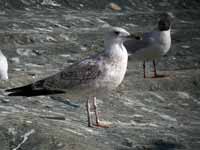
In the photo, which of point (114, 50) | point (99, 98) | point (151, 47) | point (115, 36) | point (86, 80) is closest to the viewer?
point (86, 80)

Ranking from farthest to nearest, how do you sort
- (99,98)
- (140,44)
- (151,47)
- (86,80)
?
(140,44) < (151,47) < (99,98) < (86,80)

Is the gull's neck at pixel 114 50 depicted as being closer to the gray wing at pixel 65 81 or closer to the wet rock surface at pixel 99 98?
the gray wing at pixel 65 81

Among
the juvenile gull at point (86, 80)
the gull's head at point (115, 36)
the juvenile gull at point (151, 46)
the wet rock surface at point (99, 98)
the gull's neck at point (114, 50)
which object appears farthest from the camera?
the juvenile gull at point (151, 46)

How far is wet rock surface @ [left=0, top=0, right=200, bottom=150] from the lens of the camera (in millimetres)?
5992

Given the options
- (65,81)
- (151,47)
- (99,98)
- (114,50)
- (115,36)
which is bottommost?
(99,98)

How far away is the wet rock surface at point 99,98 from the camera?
599 cm

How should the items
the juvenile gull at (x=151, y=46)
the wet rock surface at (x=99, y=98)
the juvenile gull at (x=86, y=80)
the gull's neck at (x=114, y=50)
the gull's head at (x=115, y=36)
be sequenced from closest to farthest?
the wet rock surface at (x=99, y=98), the juvenile gull at (x=86, y=80), the gull's neck at (x=114, y=50), the gull's head at (x=115, y=36), the juvenile gull at (x=151, y=46)

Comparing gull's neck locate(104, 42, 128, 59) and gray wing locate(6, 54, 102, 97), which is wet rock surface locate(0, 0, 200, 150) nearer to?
gray wing locate(6, 54, 102, 97)

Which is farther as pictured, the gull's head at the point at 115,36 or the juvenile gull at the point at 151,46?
the juvenile gull at the point at 151,46

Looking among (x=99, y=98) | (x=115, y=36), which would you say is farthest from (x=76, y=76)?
(x=99, y=98)

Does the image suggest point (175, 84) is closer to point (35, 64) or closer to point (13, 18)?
point (35, 64)

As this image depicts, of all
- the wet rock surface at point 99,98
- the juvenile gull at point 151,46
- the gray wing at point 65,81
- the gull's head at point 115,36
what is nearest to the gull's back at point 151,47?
the juvenile gull at point 151,46

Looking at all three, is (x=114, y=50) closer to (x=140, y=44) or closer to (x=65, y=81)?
(x=65, y=81)

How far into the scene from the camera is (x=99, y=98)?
789cm
